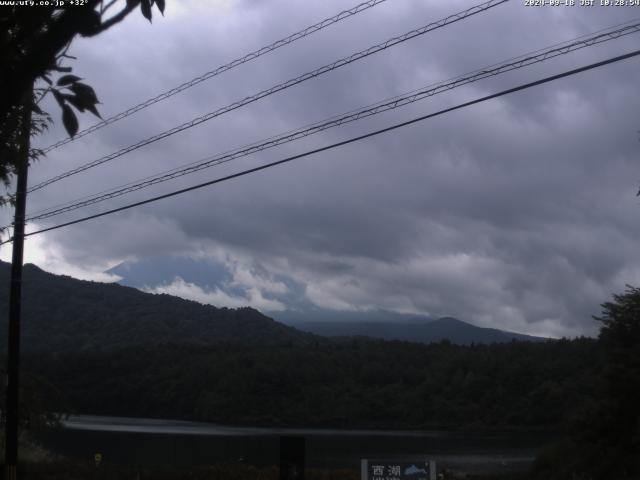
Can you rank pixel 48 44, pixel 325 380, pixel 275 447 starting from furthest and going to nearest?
pixel 325 380 → pixel 275 447 → pixel 48 44

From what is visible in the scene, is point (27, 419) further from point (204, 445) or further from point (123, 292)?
point (123, 292)

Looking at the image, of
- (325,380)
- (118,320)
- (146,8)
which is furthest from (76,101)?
(118,320)

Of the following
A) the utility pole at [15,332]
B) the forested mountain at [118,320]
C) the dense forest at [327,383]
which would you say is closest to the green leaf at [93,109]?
the utility pole at [15,332]

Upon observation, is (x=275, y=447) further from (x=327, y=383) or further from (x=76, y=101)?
(x=76, y=101)

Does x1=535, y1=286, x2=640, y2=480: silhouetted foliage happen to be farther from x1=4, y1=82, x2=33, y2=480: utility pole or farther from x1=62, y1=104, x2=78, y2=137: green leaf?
x1=62, y1=104, x2=78, y2=137: green leaf

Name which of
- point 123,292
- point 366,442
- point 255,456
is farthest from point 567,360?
point 123,292

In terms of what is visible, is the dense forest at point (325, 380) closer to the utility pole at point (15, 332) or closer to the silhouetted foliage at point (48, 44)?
the utility pole at point (15, 332)

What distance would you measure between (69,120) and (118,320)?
4746 inches

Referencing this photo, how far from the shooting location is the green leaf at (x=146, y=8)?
508 centimetres

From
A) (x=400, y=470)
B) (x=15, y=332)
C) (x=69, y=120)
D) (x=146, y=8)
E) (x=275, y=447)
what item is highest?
(x=146, y=8)

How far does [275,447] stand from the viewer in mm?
48938

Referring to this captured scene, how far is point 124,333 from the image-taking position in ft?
389

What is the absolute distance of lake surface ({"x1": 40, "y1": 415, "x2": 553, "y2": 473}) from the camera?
124 ft

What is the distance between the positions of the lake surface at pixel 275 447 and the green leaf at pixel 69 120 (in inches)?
1101
